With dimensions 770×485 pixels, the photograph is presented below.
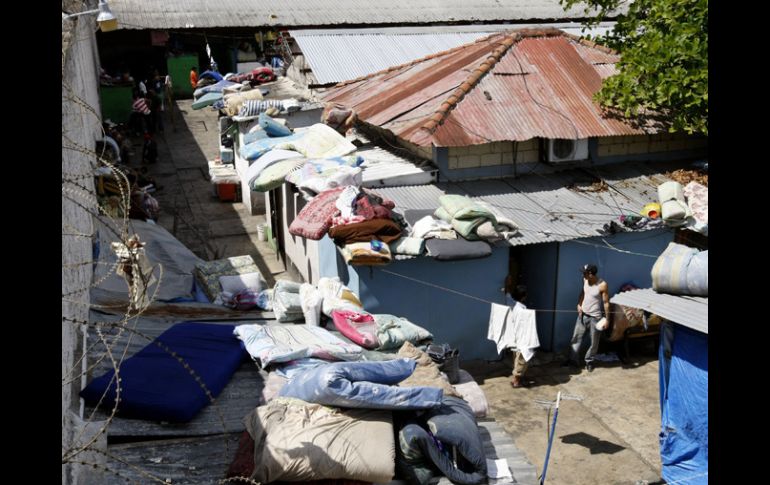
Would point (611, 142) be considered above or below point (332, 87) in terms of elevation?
below

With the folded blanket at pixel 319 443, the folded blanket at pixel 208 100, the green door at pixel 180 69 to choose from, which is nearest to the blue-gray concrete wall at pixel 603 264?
the folded blanket at pixel 319 443

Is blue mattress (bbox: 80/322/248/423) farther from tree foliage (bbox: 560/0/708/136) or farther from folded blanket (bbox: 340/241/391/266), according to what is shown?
tree foliage (bbox: 560/0/708/136)

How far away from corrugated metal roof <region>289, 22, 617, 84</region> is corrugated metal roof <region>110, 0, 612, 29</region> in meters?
7.66

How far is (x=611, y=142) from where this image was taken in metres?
13.7

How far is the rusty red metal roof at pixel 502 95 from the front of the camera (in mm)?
12562

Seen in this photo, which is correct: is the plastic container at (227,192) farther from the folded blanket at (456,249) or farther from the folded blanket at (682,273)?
the folded blanket at (682,273)

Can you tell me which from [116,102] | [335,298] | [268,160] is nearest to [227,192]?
[268,160]

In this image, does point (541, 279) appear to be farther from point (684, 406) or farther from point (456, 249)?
point (684, 406)

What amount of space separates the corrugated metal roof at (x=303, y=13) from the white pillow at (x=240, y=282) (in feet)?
62.1

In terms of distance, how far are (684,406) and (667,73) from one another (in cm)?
637

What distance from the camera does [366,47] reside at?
768 inches

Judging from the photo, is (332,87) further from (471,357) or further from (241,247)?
(471,357)
